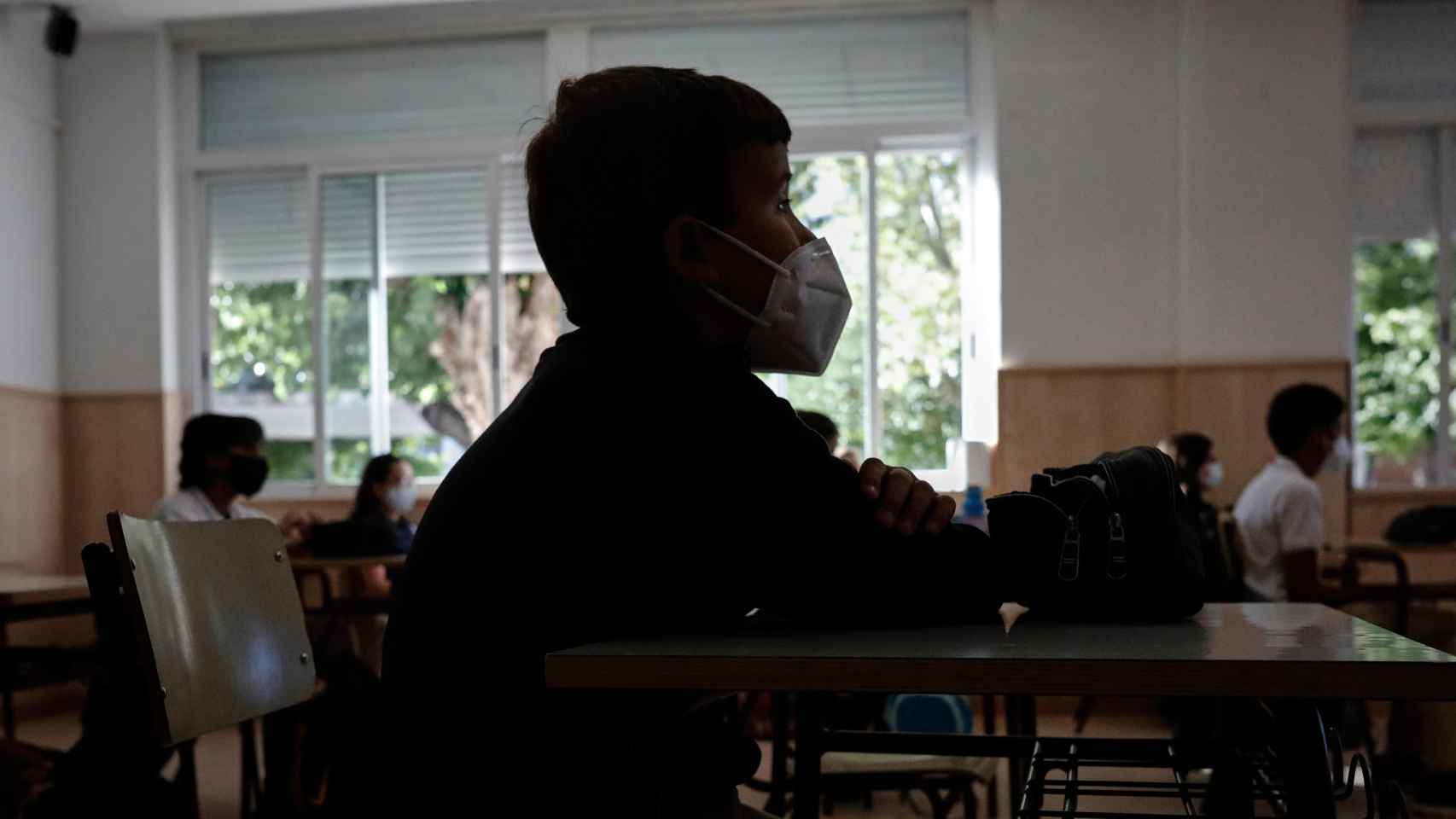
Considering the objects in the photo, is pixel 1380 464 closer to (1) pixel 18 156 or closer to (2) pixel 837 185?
(2) pixel 837 185

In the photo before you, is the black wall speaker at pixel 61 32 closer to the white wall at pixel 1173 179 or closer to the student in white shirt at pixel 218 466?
the student in white shirt at pixel 218 466

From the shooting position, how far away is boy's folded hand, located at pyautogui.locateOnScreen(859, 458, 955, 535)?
1146mm

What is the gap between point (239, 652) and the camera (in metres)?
1.70

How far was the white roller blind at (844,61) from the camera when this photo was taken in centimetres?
670

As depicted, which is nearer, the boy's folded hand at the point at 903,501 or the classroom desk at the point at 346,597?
the boy's folded hand at the point at 903,501

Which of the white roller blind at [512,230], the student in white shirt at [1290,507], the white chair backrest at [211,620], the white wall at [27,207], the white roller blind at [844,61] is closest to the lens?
the white chair backrest at [211,620]

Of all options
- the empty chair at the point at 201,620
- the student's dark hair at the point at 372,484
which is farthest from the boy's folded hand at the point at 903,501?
the student's dark hair at the point at 372,484

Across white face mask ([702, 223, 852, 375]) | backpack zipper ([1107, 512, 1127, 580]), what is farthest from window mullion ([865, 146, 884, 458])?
backpack zipper ([1107, 512, 1127, 580])

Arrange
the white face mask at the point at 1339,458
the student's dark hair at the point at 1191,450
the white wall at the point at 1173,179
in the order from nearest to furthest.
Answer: the student's dark hair at the point at 1191,450 → the white face mask at the point at 1339,458 → the white wall at the point at 1173,179

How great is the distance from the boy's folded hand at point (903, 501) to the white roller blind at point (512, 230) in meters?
5.88

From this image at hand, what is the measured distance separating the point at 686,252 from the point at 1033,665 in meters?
0.49

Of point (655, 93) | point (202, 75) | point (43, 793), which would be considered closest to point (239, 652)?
point (655, 93)

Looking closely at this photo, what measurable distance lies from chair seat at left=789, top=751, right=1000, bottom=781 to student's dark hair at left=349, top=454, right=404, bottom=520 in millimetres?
3201

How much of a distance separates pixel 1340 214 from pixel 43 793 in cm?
547
